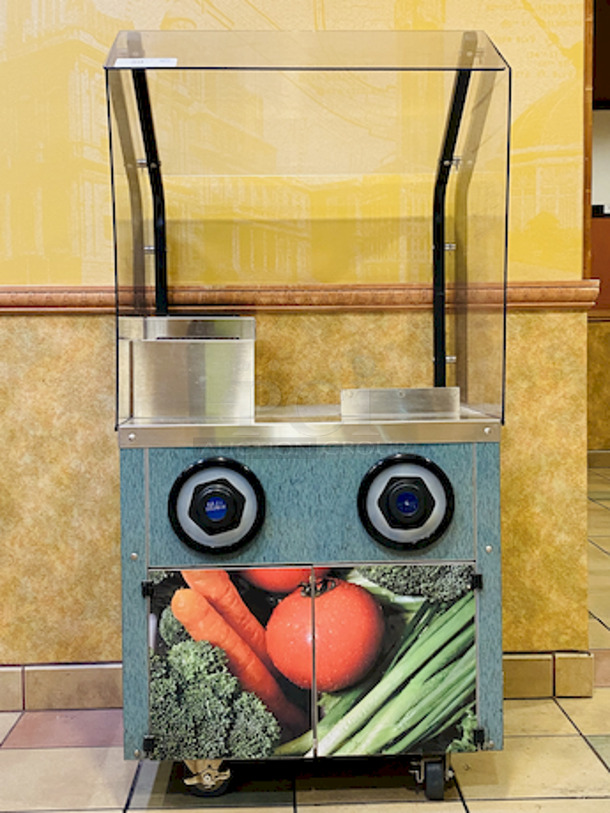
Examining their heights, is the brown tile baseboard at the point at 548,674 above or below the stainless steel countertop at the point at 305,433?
below

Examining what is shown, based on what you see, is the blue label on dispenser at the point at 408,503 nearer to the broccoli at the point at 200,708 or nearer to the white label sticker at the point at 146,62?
the broccoli at the point at 200,708

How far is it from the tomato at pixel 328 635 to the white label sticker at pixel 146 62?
3.67ft

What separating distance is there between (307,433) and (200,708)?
2.06 ft

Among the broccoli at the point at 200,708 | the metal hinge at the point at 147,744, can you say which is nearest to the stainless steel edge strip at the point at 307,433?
the broccoli at the point at 200,708

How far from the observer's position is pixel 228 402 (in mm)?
1980

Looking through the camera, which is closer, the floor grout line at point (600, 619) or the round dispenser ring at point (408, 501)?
the round dispenser ring at point (408, 501)

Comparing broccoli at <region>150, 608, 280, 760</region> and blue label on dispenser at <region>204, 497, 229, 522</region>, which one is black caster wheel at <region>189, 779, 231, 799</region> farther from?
Answer: blue label on dispenser at <region>204, 497, 229, 522</region>

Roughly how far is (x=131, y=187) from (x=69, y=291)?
0.36 m

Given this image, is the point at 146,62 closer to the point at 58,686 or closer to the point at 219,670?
the point at 219,670

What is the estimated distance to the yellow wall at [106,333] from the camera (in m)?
2.37

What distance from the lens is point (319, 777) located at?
2.11 metres

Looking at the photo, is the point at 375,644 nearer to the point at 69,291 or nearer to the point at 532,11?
the point at 69,291

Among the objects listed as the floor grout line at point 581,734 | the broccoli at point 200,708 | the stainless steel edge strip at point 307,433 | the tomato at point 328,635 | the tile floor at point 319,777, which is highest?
the stainless steel edge strip at point 307,433

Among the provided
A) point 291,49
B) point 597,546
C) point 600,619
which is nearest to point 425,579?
point 291,49
